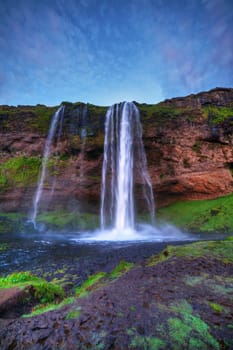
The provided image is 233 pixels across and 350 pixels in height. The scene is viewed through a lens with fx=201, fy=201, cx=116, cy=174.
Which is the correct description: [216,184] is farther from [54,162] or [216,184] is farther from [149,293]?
[149,293]

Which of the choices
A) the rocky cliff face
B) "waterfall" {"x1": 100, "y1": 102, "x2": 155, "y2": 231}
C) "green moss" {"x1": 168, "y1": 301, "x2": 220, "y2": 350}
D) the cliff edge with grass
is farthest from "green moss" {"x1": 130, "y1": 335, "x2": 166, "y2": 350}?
the rocky cliff face

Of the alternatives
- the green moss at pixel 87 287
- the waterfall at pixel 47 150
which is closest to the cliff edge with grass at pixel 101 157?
the waterfall at pixel 47 150

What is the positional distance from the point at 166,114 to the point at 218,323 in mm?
24934

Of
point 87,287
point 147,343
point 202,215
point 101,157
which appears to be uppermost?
point 101,157

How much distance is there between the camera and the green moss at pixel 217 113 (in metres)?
24.7

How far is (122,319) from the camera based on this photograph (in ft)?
7.79

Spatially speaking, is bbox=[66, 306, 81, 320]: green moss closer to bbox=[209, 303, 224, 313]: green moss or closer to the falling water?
bbox=[209, 303, 224, 313]: green moss

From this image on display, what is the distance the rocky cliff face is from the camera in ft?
80.6

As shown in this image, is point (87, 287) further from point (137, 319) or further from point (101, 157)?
point (101, 157)

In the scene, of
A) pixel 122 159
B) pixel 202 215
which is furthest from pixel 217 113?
pixel 122 159

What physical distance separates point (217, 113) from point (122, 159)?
13330mm

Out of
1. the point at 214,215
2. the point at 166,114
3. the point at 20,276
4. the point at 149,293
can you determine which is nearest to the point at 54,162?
the point at 166,114

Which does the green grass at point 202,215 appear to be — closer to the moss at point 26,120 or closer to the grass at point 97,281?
the grass at point 97,281

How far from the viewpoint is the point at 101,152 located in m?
25.2
